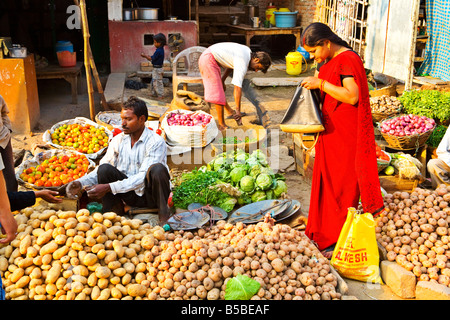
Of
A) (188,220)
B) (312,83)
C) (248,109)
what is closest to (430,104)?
(248,109)

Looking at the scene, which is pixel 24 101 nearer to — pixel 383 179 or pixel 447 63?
pixel 383 179

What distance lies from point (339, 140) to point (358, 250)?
34.3 inches

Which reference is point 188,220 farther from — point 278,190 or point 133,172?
point 278,190

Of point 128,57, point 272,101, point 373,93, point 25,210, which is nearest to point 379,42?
point 373,93

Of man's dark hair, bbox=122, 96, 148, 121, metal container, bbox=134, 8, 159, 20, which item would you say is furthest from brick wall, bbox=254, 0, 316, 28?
man's dark hair, bbox=122, 96, 148, 121

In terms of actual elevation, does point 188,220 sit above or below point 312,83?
below

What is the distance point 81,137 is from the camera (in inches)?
256

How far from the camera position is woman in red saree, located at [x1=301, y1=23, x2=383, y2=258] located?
3594mm

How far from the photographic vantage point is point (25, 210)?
352 cm

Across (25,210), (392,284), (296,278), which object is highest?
(25,210)

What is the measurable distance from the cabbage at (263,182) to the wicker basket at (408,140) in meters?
2.21

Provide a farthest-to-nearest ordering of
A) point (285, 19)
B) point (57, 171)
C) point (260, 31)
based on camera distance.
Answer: point (285, 19), point (260, 31), point (57, 171)
